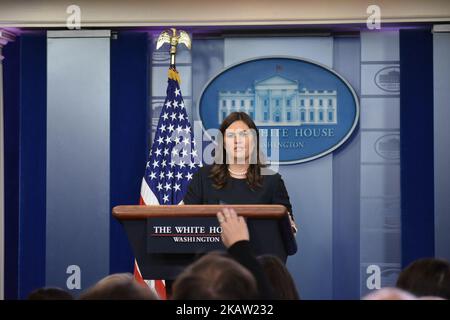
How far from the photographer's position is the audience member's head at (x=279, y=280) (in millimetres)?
1904

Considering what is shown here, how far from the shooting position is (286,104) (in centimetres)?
546

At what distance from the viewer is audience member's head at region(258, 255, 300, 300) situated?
6.25 feet

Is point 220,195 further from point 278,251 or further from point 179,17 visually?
point 179,17

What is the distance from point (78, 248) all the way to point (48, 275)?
267 millimetres

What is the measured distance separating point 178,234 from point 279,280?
781 millimetres

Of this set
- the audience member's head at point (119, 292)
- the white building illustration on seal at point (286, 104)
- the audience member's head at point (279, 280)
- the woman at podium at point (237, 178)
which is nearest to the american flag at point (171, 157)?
the white building illustration on seal at point (286, 104)

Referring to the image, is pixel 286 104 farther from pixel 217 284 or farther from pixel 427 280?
pixel 217 284

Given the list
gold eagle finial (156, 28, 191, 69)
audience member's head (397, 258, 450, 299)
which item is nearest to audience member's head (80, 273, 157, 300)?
audience member's head (397, 258, 450, 299)

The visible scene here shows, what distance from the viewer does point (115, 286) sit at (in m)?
1.53

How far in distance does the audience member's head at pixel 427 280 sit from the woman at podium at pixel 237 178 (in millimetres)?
1490

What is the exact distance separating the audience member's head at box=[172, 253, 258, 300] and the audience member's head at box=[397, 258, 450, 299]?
0.48 metres

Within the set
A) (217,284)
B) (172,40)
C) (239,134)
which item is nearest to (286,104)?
(172,40)

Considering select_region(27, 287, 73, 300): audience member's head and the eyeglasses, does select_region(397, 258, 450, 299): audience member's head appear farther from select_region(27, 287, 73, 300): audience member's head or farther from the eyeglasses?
the eyeglasses
